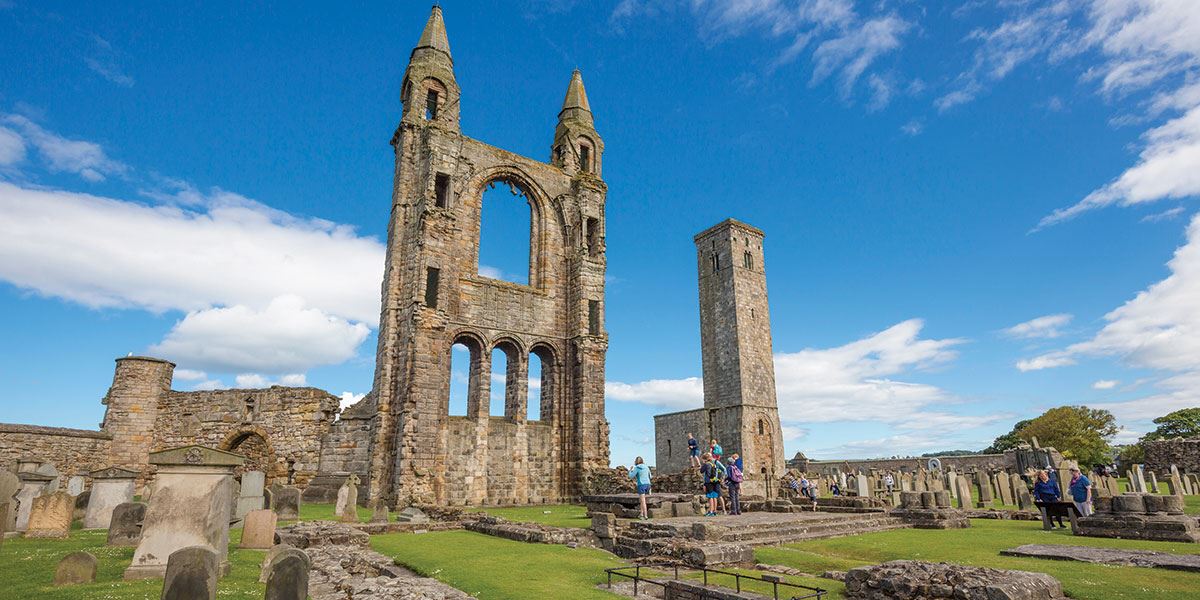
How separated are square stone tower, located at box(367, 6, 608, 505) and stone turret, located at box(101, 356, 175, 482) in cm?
848

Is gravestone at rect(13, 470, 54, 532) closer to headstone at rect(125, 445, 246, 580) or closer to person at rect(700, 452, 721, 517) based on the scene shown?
headstone at rect(125, 445, 246, 580)

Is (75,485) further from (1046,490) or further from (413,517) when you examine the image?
(1046,490)

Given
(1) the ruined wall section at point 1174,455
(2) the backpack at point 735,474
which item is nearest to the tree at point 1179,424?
(1) the ruined wall section at point 1174,455

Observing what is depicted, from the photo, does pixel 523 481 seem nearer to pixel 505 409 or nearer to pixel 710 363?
pixel 505 409

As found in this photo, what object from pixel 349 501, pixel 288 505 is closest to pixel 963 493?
pixel 349 501

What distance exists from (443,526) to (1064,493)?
14853 millimetres

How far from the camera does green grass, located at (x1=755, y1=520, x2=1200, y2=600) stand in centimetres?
582

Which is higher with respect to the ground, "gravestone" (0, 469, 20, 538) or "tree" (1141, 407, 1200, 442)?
"tree" (1141, 407, 1200, 442)

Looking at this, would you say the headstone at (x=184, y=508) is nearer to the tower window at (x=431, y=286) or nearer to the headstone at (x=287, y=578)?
the headstone at (x=287, y=578)

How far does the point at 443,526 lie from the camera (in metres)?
13.1

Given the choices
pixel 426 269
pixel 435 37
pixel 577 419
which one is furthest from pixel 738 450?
pixel 435 37

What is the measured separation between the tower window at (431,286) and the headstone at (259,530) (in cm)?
1056

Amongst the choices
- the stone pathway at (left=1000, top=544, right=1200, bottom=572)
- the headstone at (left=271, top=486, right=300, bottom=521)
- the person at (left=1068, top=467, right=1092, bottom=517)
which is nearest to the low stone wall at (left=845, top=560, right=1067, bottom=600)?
the stone pathway at (left=1000, top=544, right=1200, bottom=572)

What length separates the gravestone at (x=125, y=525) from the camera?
8.61m
